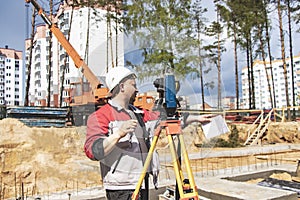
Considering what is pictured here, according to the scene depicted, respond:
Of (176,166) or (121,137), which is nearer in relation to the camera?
(121,137)

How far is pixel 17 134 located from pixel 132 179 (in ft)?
27.7

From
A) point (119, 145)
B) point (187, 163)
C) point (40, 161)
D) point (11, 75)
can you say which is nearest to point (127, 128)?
point (119, 145)

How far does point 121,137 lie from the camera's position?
1.38 m

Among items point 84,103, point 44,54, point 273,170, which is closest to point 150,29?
point 84,103

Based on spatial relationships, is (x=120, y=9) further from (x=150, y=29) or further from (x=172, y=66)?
(x=172, y=66)

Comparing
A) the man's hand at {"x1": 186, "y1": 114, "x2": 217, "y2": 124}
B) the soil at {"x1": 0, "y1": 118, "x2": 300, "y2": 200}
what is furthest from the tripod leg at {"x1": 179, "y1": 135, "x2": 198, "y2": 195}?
the soil at {"x1": 0, "y1": 118, "x2": 300, "y2": 200}

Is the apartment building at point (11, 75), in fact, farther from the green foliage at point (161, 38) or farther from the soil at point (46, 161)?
the green foliage at point (161, 38)

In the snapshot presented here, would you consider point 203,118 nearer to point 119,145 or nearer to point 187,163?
point 187,163

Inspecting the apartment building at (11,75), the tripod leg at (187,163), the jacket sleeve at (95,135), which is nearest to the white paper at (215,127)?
the tripod leg at (187,163)

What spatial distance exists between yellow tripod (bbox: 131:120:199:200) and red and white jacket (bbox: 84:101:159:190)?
0.04m

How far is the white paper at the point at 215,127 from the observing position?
1.50 meters

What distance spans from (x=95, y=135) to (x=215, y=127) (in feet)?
1.76

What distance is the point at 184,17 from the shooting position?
61.4 inches

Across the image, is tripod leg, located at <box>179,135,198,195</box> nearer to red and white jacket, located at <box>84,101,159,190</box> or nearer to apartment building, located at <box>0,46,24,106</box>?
red and white jacket, located at <box>84,101,159,190</box>
